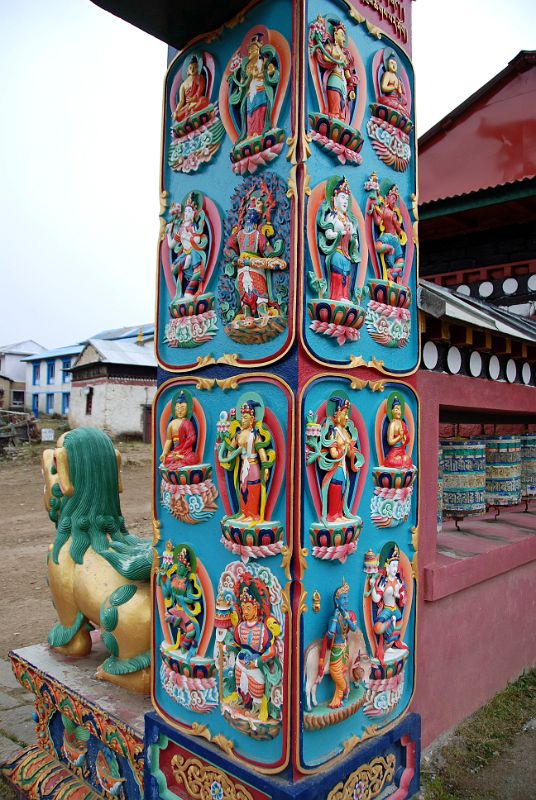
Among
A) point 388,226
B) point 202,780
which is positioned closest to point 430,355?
point 388,226

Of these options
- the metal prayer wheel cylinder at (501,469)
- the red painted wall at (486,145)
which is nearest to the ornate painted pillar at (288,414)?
the metal prayer wheel cylinder at (501,469)

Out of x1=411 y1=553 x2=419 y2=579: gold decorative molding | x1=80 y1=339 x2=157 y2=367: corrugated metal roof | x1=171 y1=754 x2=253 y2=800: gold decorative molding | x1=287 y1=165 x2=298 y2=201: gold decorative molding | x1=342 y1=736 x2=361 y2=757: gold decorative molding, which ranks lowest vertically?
x1=171 y1=754 x2=253 y2=800: gold decorative molding

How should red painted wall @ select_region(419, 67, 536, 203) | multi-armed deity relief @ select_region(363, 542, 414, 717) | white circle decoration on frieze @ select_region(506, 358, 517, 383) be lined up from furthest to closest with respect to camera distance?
red painted wall @ select_region(419, 67, 536, 203) → white circle decoration on frieze @ select_region(506, 358, 517, 383) → multi-armed deity relief @ select_region(363, 542, 414, 717)

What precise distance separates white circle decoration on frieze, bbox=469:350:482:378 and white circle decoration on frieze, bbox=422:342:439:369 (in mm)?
532

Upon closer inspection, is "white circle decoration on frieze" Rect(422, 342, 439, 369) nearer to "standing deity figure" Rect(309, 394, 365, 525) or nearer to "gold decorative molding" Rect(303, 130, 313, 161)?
"standing deity figure" Rect(309, 394, 365, 525)

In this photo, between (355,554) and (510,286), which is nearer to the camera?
(355,554)

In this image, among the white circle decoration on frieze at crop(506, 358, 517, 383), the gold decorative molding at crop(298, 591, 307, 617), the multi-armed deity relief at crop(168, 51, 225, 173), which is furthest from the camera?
the white circle decoration on frieze at crop(506, 358, 517, 383)

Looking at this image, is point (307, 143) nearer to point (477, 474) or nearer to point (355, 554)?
point (355, 554)

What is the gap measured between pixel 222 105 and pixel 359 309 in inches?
56.7

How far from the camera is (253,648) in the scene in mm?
3186

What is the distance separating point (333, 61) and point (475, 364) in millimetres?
2425

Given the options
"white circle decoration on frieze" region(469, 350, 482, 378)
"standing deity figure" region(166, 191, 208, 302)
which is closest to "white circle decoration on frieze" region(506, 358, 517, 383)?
"white circle decoration on frieze" region(469, 350, 482, 378)

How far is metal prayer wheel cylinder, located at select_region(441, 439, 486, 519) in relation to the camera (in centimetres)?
536

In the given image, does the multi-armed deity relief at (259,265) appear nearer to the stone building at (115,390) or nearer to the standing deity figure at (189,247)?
the standing deity figure at (189,247)
